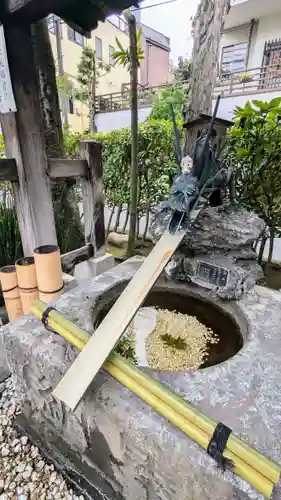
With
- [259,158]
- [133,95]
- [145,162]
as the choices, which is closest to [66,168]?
[133,95]

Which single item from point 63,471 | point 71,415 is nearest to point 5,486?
point 63,471

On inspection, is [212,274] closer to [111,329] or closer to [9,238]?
[111,329]

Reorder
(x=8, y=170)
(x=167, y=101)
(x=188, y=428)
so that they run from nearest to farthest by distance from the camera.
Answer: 1. (x=188, y=428)
2. (x=8, y=170)
3. (x=167, y=101)

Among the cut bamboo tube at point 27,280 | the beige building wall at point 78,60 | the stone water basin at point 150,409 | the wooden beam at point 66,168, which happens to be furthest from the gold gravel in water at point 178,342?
the beige building wall at point 78,60

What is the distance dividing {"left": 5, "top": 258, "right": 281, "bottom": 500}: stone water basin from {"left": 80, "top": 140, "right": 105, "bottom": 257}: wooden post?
70 cm

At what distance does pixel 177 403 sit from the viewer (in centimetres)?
85

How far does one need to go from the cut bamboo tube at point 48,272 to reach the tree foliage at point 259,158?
1.43 meters

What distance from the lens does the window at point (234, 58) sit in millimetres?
8250

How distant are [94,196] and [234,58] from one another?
911 centimetres

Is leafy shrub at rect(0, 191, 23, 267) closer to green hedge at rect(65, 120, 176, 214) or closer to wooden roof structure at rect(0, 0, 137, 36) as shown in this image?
wooden roof structure at rect(0, 0, 137, 36)

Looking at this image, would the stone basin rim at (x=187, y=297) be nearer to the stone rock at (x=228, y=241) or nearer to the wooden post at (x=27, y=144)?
the stone rock at (x=228, y=241)

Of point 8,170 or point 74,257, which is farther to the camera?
point 74,257

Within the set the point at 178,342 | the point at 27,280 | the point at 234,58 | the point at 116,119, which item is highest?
the point at 234,58

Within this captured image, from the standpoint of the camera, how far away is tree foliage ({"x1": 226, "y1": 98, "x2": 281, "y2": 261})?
2092 millimetres
